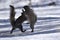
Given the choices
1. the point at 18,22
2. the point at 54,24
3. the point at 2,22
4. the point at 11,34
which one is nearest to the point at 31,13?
the point at 18,22

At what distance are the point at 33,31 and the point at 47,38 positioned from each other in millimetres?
292

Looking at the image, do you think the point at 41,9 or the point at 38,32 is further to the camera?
the point at 41,9

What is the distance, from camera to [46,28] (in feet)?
9.27

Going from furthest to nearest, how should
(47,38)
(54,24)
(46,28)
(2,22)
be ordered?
(2,22)
(54,24)
(46,28)
(47,38)

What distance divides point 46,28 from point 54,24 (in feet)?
0.83

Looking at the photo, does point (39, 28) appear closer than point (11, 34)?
No

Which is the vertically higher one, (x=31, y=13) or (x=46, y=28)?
(x=31, y=13)

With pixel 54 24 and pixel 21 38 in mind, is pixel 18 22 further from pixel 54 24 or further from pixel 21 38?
pixel 54 24

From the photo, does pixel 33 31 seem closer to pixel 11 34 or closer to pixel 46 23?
pixel 11 34

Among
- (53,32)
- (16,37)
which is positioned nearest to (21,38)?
(16,37)

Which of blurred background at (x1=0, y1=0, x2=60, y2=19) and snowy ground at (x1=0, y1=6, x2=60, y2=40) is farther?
blurred background at (x1=0, y1=0, x2=60, y2=19)

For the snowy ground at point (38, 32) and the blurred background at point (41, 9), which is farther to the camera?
the blurred background at point (41, 9)

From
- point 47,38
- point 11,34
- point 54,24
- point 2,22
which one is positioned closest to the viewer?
point 47,38

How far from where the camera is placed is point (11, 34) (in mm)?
2555
